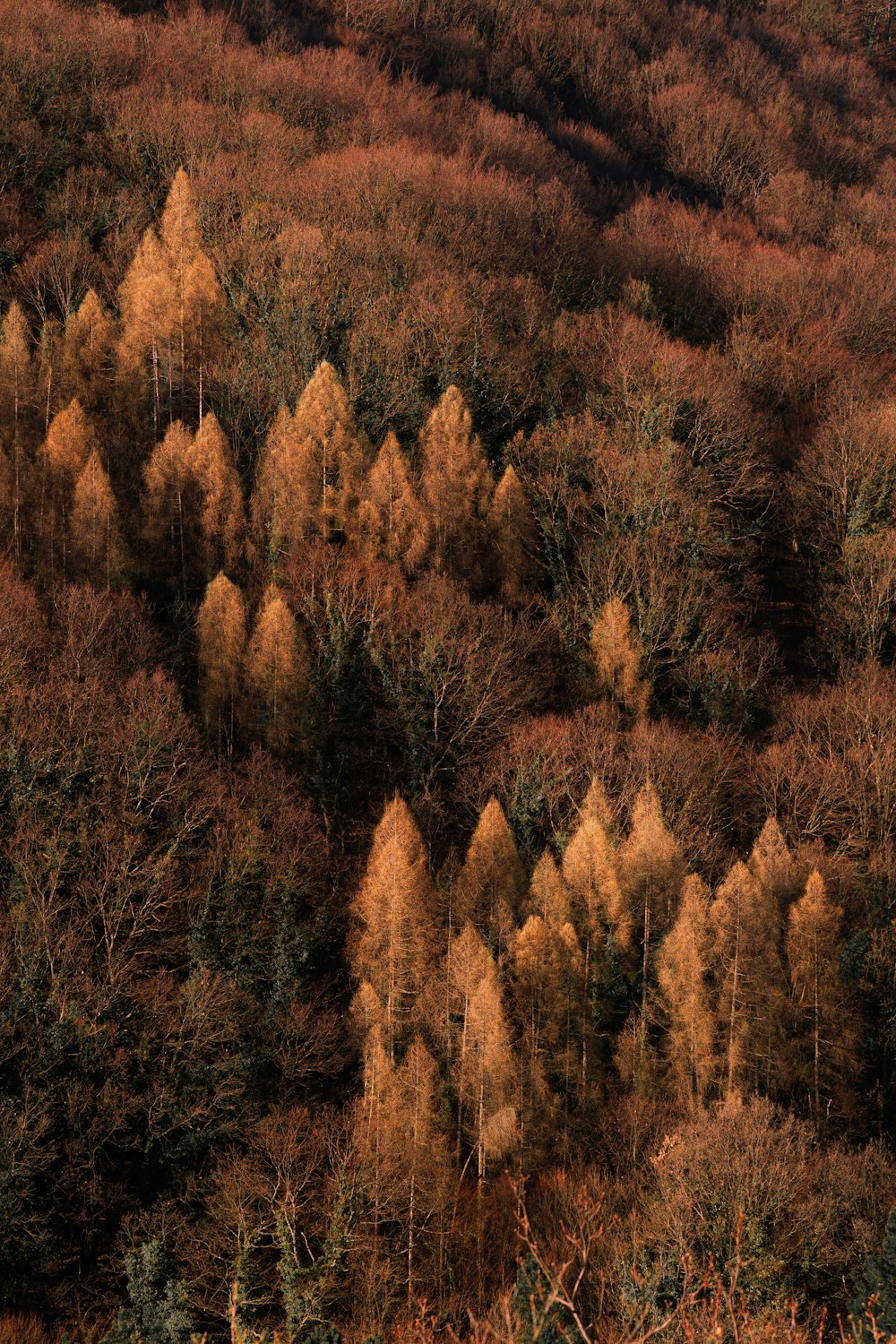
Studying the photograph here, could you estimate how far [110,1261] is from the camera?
3869cm

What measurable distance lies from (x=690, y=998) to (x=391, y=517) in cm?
2551

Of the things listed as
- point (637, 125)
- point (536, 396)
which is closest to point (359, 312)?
point (536, 396)

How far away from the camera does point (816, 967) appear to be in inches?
1972

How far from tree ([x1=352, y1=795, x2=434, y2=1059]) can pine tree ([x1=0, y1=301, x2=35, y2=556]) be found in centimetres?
2636

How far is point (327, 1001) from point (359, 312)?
4187cm

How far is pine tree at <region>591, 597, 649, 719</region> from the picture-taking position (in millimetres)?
63219

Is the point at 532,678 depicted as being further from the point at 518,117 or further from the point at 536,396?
the point at 518,117

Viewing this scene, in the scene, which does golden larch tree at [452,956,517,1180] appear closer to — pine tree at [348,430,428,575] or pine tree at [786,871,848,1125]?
pine tree at [786,871,848,1125]

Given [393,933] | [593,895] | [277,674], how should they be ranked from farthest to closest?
[277,674] < [593,895] < [393,933]

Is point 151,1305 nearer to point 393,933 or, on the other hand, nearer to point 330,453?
point 393,933

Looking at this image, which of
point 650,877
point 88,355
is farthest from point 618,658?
point 88,355

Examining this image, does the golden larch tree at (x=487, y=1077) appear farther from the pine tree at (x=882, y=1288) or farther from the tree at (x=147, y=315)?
the tree at (x=147, y=315)

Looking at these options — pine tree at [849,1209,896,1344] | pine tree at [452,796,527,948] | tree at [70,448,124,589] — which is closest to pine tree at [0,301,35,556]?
tree at [70,448,124,589]

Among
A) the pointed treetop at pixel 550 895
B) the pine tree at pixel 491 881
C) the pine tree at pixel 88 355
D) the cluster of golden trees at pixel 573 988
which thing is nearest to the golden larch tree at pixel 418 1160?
the cluster of golden trees at pixel 573 988
